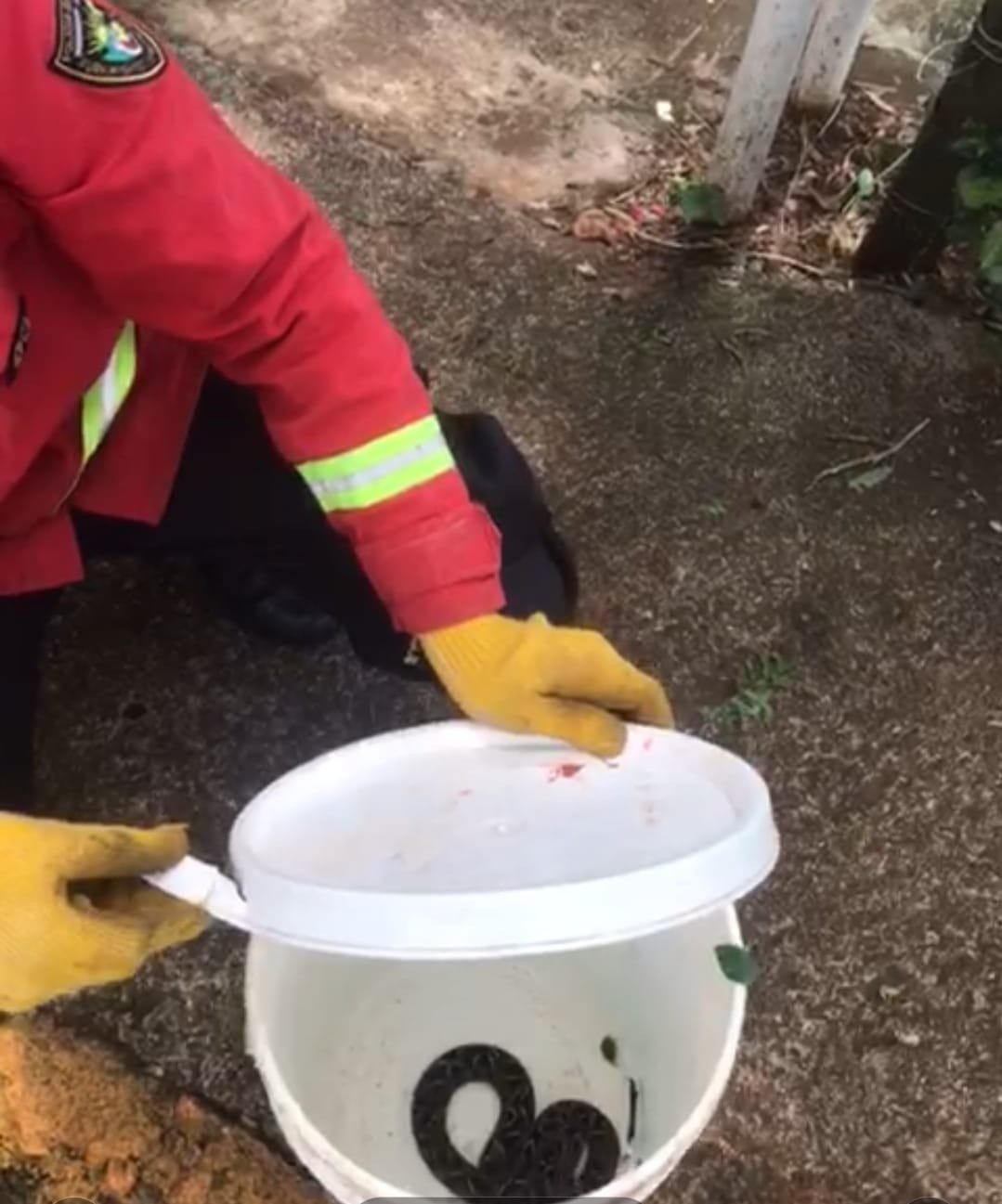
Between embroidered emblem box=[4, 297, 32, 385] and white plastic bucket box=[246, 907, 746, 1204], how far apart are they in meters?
0.46

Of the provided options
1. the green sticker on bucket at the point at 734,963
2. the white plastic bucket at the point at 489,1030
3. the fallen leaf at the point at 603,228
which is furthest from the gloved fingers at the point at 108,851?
the fallen leaf at the point at 603,228

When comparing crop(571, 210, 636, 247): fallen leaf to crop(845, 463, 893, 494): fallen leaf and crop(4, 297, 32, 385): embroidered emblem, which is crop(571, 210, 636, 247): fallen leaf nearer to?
crop(845, 463, 893, 494): fallen leaf

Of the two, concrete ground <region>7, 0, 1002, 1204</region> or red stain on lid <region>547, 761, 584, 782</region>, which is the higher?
red stain on lid <region>547, 761, 584, 782</region>

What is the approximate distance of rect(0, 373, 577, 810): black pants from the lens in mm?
1488

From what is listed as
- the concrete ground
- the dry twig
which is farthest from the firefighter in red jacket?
the dry twig

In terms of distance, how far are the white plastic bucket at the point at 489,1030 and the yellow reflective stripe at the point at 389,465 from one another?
348mm

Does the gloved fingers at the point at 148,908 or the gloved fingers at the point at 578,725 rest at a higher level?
the gloved fingers at the point at 578,725

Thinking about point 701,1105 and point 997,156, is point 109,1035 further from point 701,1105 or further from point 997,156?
point 997,156

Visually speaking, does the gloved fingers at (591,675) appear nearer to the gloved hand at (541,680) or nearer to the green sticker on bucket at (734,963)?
the gloved hand at (541,680)

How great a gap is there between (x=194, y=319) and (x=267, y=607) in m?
0.51

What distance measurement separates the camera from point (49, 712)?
67.3 inches

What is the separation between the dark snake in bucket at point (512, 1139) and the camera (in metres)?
1.48

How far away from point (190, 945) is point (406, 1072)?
0.23m

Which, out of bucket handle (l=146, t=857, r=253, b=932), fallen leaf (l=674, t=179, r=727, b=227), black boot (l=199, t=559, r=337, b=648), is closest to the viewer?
bucket handle (l=146, t=857, r=253, b=932)
